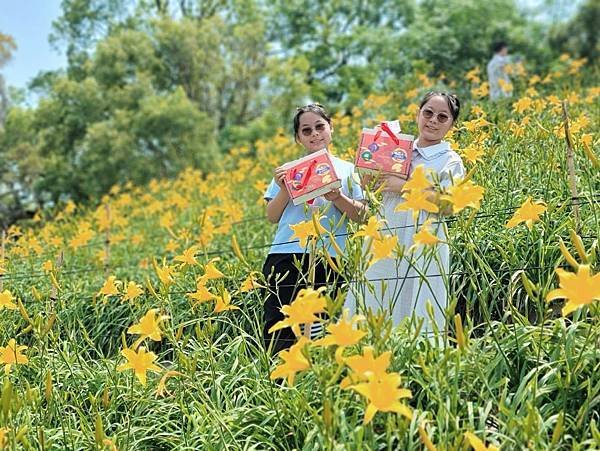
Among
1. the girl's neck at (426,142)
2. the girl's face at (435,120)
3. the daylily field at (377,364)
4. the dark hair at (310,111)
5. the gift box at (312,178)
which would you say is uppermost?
the dark hair at (310,111)

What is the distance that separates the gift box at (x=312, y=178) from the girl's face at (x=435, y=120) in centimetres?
40

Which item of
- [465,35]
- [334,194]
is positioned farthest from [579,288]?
[465,35]

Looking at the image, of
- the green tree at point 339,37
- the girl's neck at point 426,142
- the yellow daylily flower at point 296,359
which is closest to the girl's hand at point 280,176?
the girl's neck at point 426,142

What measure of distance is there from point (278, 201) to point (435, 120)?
2.21 feet

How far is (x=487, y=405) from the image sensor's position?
69.6 inches

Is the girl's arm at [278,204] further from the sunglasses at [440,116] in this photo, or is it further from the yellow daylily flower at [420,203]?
the yellow daylily flower at [420,203]

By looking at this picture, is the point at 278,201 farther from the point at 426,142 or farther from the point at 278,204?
the point at 426,142

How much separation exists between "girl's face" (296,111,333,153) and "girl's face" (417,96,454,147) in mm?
395

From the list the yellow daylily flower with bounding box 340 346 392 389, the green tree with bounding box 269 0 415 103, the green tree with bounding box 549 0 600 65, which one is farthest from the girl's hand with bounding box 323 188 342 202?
the green tree with bounding box 549 0 600 65

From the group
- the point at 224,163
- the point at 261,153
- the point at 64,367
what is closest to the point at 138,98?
the point at 224,163

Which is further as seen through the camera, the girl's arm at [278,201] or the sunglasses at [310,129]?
the sunglasses at [310,129]

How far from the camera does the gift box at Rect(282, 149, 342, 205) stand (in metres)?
2.40

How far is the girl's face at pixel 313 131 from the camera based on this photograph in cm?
268

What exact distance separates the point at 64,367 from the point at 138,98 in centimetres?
896
